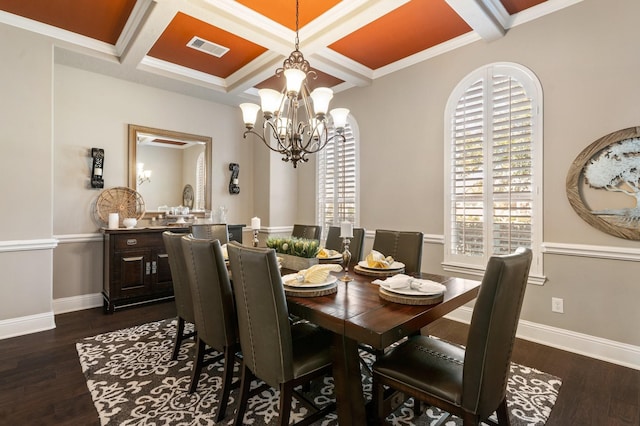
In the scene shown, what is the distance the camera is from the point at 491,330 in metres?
1.28

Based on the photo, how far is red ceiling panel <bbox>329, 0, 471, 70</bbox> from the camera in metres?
2.99

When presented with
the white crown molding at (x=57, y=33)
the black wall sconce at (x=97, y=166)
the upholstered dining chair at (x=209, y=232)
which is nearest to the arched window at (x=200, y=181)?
the black wall sconce at (x=97, y=166)

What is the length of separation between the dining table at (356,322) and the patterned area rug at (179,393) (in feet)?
1.36

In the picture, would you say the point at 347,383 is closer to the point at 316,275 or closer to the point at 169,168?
the point at 316,275

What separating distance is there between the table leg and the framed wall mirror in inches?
147

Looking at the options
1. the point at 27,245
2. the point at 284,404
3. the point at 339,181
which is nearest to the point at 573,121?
the point at 339,181

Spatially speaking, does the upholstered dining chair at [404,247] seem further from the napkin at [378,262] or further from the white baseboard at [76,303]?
the white baseboard at [76,303]

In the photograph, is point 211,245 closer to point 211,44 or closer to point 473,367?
point 473,367

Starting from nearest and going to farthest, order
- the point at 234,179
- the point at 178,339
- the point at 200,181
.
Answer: the point at 178,339, the point at 200,181, the point at 234,179

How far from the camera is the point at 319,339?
1.89 m

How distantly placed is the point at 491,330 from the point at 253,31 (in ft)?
10.2

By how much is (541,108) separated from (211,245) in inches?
121

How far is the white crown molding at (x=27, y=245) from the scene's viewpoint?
313 centimetres

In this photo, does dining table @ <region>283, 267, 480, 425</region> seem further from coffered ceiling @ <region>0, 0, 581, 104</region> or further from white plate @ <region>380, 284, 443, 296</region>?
coffered ceiling @ <region>0, 0, 581, 104</region>
